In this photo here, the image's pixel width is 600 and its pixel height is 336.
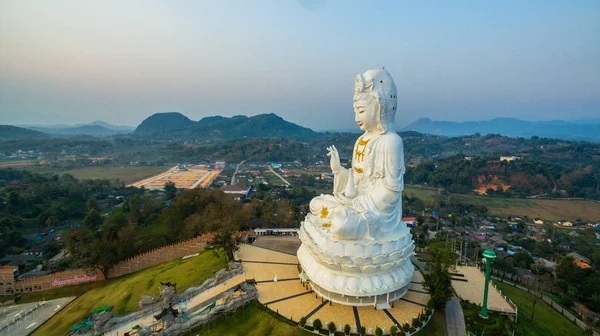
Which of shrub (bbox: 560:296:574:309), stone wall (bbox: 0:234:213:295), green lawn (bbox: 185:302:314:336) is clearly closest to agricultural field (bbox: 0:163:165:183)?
stone wall (bbox: 0:234:213:295)

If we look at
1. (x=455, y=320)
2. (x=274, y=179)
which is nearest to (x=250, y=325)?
(x=455, y=320)

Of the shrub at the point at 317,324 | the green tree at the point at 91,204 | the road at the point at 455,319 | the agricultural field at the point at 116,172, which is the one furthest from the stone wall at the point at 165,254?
the agricultural field at the point at 116,172

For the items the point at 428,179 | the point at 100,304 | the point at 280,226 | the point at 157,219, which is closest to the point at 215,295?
the point at 100,304

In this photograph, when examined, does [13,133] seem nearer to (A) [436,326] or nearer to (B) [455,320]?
(A) [436,326]

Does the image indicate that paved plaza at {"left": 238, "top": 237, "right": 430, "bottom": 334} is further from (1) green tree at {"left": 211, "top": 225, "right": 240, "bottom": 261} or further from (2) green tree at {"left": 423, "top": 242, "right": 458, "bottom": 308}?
(1) green tree at {"left": 211, "top": 225, "right": 240, "bottom": 261}

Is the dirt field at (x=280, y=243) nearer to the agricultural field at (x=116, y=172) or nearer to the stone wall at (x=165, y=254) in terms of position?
the stone wall at (x=165, y=254)

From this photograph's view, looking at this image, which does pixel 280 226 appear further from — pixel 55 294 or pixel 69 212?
pixel 69 212
